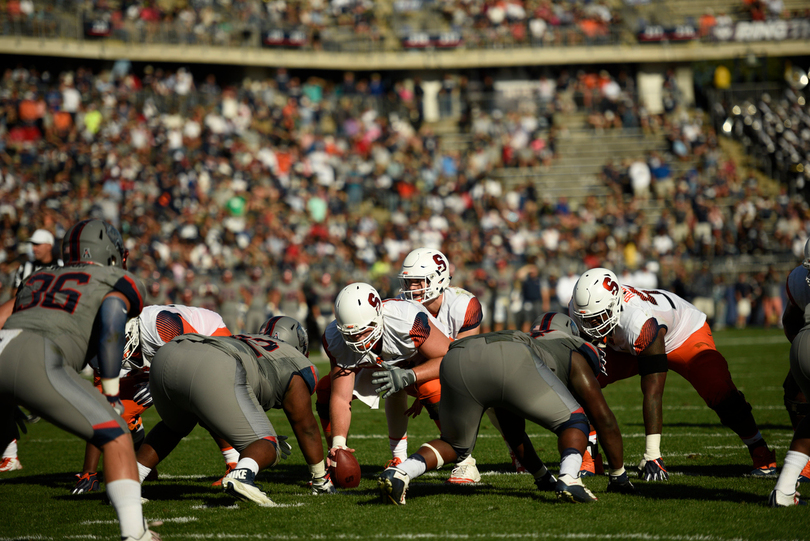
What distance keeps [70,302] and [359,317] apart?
181 centimetres

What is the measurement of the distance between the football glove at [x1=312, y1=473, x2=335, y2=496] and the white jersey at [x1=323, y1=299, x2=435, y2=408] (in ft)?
2.53

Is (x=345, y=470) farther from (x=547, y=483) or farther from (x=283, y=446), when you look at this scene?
(x=547, y=483)

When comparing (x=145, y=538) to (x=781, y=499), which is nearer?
(x=145, y=538)

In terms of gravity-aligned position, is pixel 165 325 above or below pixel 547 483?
above

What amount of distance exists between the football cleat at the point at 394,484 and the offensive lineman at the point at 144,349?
1.29 m

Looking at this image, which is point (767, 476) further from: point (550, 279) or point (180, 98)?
point (180, 98)

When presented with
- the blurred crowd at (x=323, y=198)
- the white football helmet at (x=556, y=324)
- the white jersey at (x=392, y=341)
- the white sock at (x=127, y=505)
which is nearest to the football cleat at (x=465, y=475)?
the white jersey at (x=392, y=341)

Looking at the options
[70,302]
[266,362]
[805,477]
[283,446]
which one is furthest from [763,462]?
[70,302]

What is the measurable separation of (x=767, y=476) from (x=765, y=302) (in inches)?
588

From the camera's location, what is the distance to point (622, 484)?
5.43 meters

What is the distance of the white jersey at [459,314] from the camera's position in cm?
689

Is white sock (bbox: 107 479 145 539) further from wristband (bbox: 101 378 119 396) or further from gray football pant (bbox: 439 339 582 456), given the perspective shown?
gray football pant (bbox: 439 339 582 456)

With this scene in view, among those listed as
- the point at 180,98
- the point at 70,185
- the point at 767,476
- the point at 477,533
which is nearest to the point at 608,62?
the point at 180,98

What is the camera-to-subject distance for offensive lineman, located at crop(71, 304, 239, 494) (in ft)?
19.8
